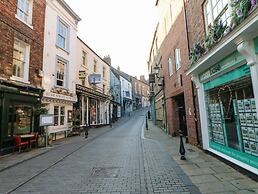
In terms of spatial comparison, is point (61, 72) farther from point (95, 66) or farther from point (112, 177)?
point (112, 177)

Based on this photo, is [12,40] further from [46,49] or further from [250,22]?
[250,22]

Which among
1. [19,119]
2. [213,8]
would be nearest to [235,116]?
[213,8]

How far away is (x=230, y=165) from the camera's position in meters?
6.40

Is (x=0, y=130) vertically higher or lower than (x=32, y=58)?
lower

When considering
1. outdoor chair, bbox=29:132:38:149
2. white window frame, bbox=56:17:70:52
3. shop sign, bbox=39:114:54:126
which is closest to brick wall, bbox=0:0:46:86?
white window frame, bbox=56:17:70:52

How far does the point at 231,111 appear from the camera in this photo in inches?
256

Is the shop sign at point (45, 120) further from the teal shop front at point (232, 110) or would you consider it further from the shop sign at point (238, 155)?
the shop sign at point (238, 155)

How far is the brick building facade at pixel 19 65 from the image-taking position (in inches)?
392

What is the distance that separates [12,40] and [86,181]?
864 centimetres

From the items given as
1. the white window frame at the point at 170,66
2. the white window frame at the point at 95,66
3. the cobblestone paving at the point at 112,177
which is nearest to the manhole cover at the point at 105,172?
the cobblestone paving at the point at 112,177

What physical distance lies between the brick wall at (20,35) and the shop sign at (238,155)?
9578mm

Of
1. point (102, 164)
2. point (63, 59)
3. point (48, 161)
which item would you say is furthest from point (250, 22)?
point (63, 59)

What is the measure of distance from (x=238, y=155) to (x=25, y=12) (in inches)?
496

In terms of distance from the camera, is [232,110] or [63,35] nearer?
[232,110]
